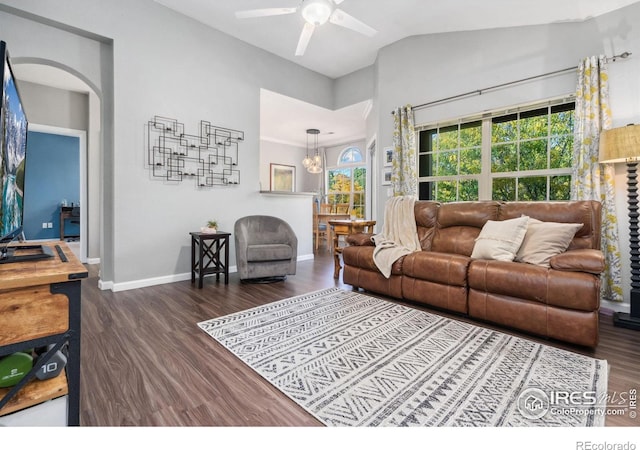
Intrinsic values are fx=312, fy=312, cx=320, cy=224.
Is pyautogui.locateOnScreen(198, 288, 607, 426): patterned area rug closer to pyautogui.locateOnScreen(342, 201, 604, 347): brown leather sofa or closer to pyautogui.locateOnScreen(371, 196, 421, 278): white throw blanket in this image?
pyautogui.locateOnScreen(342, 201, 604, 347): brown leather sofa

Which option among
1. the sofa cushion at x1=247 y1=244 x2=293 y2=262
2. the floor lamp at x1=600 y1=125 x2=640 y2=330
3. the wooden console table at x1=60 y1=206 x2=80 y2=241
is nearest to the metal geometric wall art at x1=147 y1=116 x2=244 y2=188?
the sofa cushion at x1=247 y1=244 x2=293 y2=262

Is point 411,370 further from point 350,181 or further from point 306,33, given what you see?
point 350,181

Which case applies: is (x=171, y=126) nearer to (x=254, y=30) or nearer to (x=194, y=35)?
(x=194, y=35)

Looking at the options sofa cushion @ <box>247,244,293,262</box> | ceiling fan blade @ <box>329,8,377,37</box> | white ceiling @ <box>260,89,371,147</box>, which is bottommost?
sofa cushion @ <box>247,244,293,262</box>

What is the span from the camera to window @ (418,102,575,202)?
3365mm

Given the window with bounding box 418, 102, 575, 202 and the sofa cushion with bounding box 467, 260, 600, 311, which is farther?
the window with bounding box 418, 102, 575, 202

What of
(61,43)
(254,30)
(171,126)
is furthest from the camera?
(254,30)

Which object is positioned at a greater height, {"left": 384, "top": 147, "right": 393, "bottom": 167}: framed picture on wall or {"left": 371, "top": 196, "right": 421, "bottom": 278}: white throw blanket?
{"left": 384, "top": 147, "right": 393, "bottom": 167}: framed picture on wall

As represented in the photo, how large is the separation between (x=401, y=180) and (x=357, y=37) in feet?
6.73

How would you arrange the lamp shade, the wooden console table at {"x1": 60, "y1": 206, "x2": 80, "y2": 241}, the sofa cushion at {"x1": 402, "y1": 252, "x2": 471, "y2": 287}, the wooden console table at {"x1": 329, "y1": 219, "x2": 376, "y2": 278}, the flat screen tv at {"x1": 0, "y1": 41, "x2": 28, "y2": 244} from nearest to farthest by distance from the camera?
the flat screen tv at {"x1": 0, "y1": 41, "x2": 28, "y2": 244}, the lamp shade, the sofa cushion at {"x1": 402, "y1": 252, "x2": 471, "y2": 287}, the wooden console table at {"x1": 329, "y1": 219, "x2": 376, "y2": 278}, the wooden console table at {"x1": 60, "y1": 206, "x2": 80, "y2": 241}

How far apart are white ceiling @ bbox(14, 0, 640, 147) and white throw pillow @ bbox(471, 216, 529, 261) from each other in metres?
2.13

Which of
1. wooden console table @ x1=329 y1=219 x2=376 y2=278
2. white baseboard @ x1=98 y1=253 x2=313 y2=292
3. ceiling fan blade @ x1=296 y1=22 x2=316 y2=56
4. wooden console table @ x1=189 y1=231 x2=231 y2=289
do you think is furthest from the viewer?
wooden console table @ x1=329 y1=219 x2=376 y2=278
